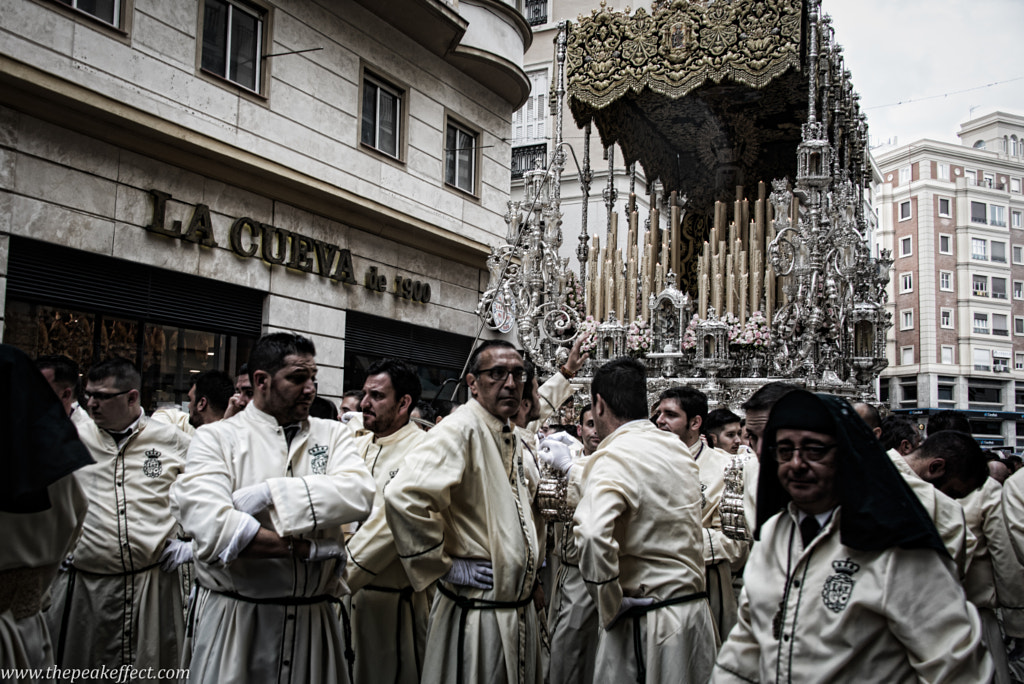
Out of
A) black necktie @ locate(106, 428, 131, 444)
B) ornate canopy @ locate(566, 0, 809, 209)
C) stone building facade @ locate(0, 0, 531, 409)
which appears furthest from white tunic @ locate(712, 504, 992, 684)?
ornate canopy @ locate(566, 0, 809, 209)

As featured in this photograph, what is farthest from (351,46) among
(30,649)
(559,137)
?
(30,649)

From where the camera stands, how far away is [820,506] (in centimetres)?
286

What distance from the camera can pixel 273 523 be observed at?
344cm

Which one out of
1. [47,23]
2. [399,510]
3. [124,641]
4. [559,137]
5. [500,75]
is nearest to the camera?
[399,510]

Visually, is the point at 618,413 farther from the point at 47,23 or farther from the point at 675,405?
the point at 47,23

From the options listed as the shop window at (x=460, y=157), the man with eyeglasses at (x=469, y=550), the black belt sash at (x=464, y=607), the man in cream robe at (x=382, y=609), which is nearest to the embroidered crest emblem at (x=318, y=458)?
the man with eyeglasses at (x=469, y=550)

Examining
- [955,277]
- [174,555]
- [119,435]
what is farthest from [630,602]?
[955,277]

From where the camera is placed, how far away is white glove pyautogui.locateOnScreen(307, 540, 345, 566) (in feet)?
11.6

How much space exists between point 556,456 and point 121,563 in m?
2.62

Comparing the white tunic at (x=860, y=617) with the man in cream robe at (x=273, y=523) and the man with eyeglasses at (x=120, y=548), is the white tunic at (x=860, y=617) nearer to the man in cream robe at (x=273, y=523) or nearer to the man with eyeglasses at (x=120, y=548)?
the man in cream robe at (x=273, y=523)

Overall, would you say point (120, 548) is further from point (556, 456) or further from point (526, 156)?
point (526, 156)

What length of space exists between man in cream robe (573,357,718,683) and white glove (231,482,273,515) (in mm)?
1403

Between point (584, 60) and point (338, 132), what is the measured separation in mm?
3918

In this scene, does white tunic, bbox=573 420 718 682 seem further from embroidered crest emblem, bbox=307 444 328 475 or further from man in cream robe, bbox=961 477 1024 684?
man in cream robe, bbox=961 477 1024 684
